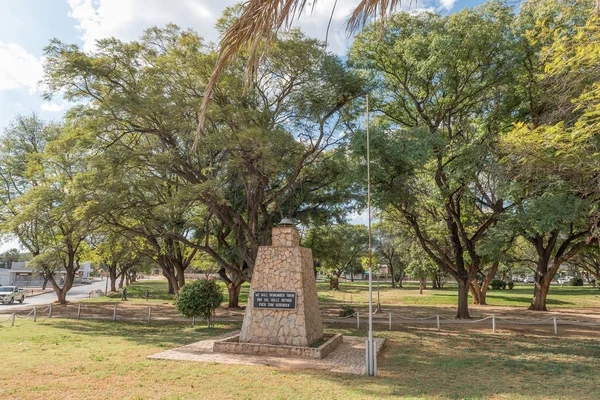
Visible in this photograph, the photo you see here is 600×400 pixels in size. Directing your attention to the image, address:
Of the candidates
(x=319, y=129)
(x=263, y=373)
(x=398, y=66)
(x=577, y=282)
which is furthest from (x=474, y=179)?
(x=577, y=282)

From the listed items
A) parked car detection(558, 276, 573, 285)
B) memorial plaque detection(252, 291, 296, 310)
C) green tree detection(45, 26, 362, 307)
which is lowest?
parked car detection(558, 276, 573, 285)

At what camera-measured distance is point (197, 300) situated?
1605cm

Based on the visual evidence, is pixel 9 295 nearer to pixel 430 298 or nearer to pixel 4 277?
pixel 430 298

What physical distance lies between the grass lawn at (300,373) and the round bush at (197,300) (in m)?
2.53

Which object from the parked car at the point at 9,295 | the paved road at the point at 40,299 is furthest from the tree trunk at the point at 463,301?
the parked car at the point at 9,295

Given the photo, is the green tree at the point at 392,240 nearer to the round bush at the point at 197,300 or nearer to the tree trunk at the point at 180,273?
the round bush at the point at 197,300

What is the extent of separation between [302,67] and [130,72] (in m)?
6.91

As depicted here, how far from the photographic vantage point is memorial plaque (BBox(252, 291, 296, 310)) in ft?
38.1

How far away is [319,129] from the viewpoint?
16859 millimetres

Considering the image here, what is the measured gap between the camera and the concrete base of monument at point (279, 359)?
9391 mm

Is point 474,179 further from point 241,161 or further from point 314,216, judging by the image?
point 241,161

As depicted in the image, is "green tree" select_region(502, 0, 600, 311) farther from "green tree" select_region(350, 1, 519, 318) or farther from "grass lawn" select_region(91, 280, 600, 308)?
"grass lawn" select_region(91, 280, 600, 308)

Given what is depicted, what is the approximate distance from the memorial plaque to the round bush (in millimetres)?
4938

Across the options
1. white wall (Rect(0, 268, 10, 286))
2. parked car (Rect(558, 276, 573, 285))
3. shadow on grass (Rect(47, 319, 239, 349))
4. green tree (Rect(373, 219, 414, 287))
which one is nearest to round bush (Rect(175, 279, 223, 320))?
shadow on grass (Rect(47, 319, 239, 349))
